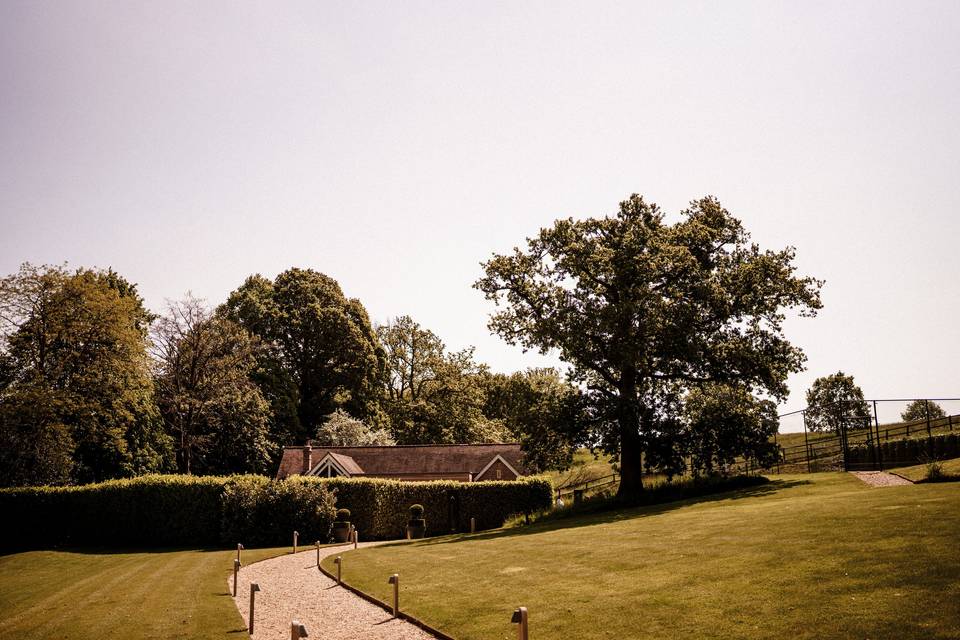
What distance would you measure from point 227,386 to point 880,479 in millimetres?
45641

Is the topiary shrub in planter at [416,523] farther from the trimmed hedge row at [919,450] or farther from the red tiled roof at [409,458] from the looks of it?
the trimmed hedge row at [919,450]

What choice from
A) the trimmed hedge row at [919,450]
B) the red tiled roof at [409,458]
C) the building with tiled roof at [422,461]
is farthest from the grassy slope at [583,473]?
the trimmed hedge row at [919,450]

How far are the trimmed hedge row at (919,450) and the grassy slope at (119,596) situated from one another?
29728 millimetres

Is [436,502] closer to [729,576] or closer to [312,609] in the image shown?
[312,609]

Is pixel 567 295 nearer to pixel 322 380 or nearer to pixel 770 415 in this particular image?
pixel 770 415

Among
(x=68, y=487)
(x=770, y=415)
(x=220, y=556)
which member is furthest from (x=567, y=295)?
(x=68, y=487)

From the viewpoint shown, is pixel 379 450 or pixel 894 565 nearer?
pixel 894 565

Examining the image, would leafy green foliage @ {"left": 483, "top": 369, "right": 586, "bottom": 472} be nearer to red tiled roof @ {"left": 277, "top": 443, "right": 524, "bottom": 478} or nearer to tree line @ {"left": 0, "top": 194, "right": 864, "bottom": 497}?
tree line @ {"left": 0, "top": 194, "right": 864, "bottom": 497}

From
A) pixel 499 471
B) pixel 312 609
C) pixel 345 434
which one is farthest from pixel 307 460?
pixel 312 609

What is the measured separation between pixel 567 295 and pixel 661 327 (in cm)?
588

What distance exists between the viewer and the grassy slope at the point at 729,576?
462 inches

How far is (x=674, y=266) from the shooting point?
38.4 metres

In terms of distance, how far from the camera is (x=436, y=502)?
4422cm

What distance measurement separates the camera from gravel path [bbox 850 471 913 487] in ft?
89.0
